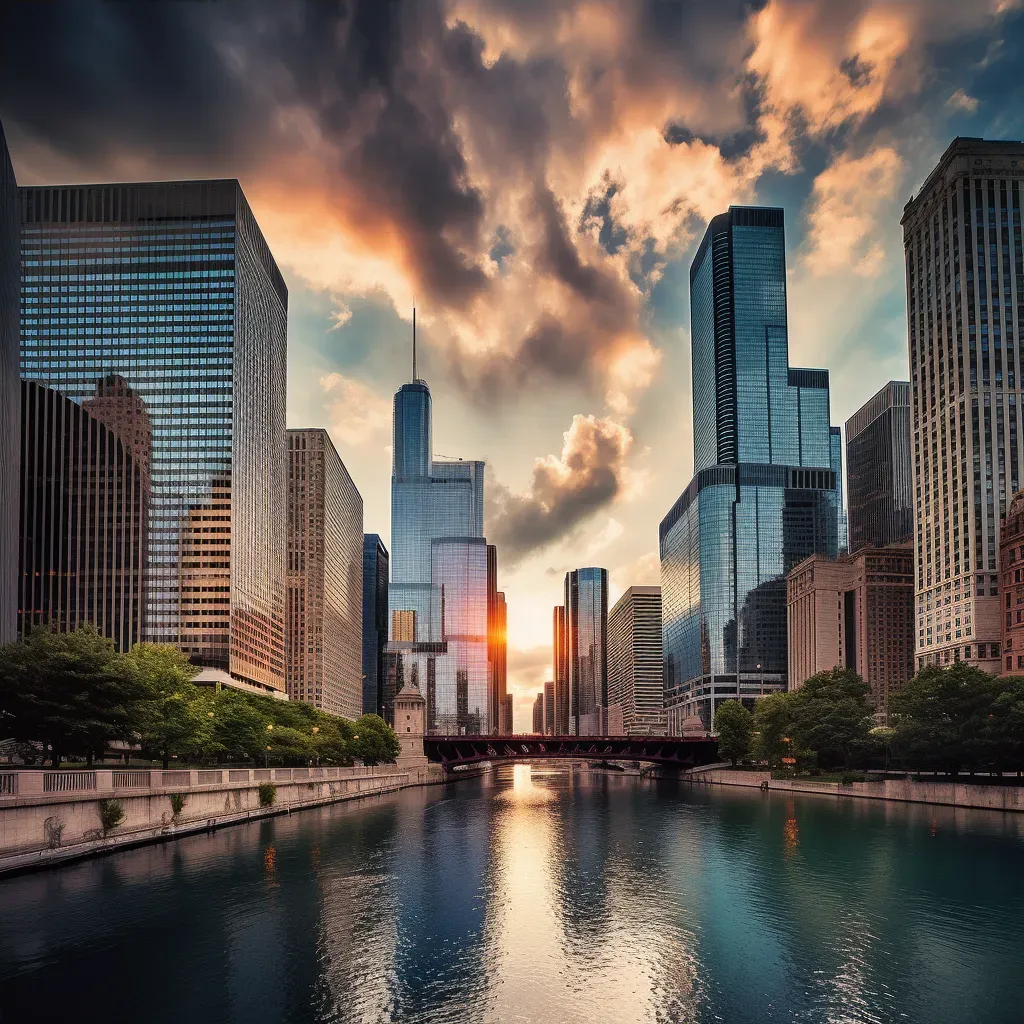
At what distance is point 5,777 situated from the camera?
48031 mm

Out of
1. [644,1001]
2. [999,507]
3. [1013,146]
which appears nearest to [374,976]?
[644,1001]

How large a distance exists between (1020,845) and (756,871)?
2527 centimetres

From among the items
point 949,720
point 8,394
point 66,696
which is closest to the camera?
point 66,696

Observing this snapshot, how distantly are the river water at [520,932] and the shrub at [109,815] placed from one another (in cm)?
245

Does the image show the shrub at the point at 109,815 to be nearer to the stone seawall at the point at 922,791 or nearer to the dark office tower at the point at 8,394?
the dark office tower at the point at 8,394

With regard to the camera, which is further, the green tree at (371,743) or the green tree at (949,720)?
the green tree at (371,743)

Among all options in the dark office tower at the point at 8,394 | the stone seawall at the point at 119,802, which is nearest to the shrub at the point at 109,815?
the stone seawall at the point at 119,802

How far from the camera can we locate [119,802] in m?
60.8

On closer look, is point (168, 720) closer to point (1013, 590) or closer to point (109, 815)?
point (109, 815)

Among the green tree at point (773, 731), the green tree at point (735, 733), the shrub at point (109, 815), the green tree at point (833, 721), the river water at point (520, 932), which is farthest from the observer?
the green tree at point (735, 733)

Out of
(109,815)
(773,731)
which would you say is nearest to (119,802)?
(109,815)

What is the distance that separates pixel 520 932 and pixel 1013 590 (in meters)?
150

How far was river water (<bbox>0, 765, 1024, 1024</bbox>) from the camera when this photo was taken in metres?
33.2

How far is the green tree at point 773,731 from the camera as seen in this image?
521 ft
